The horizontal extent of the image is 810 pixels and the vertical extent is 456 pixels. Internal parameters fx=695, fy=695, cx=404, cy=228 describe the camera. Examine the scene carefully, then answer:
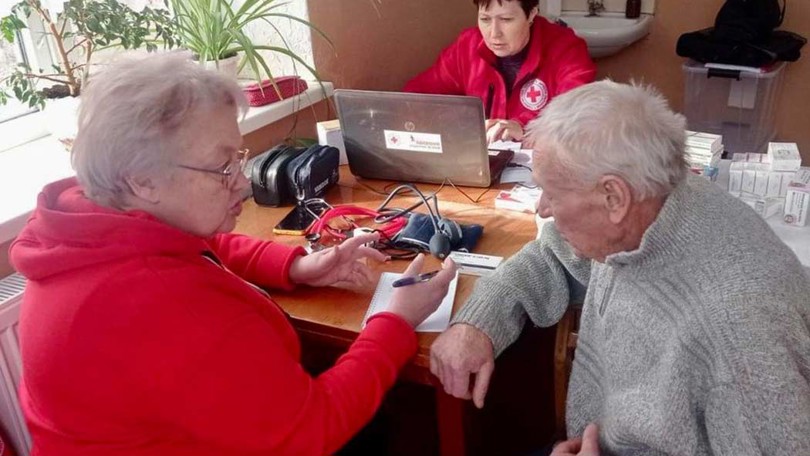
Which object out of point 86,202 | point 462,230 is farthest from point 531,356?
point 86,202

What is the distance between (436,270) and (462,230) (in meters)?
0.15

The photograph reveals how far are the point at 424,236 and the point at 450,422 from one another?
389 millimetres

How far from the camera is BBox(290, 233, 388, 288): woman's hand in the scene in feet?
4.28

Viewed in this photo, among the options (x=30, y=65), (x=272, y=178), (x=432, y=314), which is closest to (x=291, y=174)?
(x=272, y=178)

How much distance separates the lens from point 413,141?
1714 millimetres

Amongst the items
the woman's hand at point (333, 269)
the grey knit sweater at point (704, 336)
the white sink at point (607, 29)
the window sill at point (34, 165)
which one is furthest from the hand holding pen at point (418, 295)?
the white sink at point (607, 29)

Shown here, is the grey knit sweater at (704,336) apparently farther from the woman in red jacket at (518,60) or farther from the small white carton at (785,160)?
the woman in red jacket at (518,60)

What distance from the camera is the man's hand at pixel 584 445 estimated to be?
1070 millimetres

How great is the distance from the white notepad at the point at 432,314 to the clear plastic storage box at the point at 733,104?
96.0 inches

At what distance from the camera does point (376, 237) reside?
4.66ft

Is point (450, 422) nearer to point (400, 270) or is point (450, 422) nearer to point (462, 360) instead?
point (462, 360)

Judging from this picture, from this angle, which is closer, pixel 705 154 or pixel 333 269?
pixel 333 269

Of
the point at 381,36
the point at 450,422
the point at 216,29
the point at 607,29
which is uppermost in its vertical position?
the point at 216,29

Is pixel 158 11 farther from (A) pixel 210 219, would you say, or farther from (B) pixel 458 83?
(B) pixel 458 83
